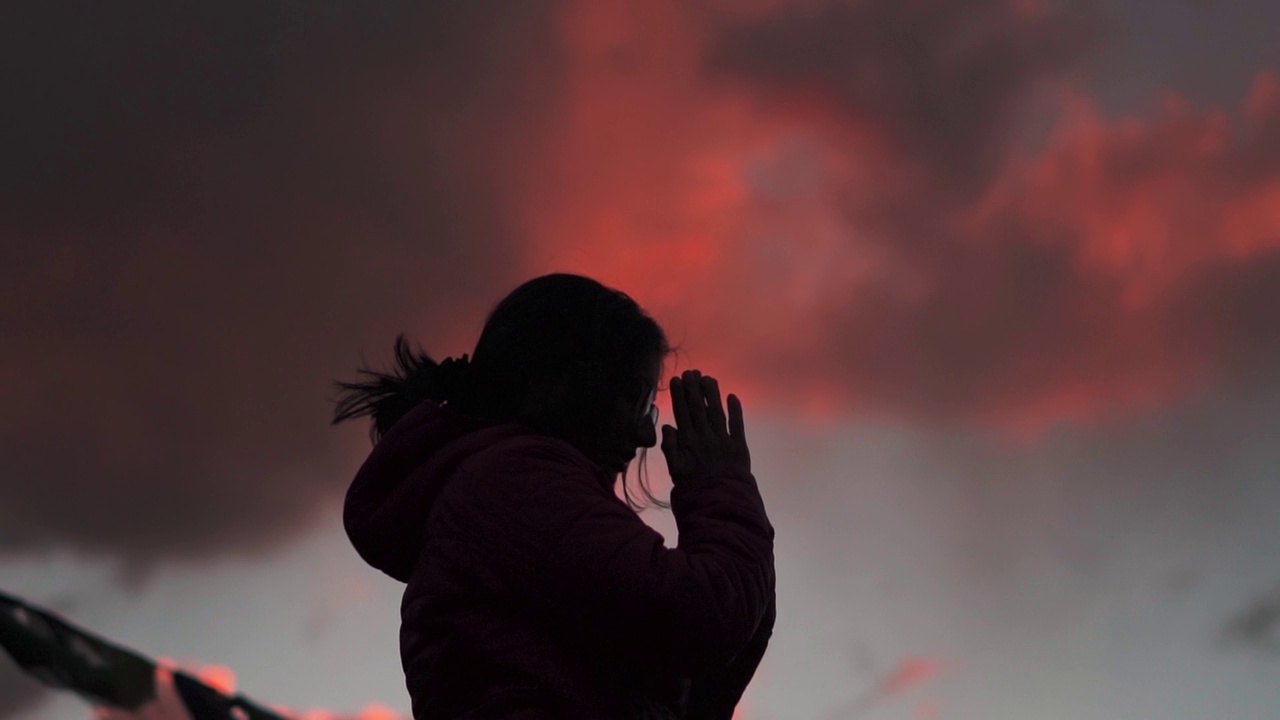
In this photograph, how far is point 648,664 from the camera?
2.85 meters

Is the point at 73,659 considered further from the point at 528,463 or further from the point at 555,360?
the point at 555,360

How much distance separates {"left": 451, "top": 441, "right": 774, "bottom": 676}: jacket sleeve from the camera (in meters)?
2.77

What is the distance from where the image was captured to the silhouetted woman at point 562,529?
2.79 metres

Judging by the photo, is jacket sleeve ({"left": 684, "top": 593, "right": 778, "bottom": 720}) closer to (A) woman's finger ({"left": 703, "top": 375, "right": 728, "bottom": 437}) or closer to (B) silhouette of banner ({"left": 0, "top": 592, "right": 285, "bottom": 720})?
(A) woman's finger ({"left": 703, "top": 375, "right": 728, "bottom": 437})

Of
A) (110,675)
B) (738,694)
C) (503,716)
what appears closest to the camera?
(110,675)

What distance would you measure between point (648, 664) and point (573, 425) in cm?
84

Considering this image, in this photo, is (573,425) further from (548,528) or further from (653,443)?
(548,528)

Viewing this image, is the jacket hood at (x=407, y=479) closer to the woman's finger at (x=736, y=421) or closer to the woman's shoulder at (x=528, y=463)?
the woman's shoulder at (x=528, y=463)

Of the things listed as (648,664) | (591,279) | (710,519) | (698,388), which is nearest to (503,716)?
(648,664)

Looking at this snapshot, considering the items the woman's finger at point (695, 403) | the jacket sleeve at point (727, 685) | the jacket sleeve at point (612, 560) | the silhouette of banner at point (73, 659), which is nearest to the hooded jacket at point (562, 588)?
the jacket sleeve at point (612, 560)

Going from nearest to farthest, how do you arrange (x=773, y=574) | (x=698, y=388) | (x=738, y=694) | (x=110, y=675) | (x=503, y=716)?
(x=110, y=675) < (x=503, y=716) < (x=773, y=574) < (x=738, y=694) < (x=698, y=388)

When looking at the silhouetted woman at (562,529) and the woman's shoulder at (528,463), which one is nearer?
the silhouetted woman at (562,529)

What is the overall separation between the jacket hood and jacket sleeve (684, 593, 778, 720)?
87 cm

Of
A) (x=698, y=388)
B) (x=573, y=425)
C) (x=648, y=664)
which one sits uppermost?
(x=698, y=388)
